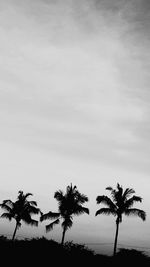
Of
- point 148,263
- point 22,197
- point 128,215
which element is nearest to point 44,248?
point 148,263

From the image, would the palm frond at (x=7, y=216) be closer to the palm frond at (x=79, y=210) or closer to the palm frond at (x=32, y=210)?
the palm frond at (x=32, y=210)

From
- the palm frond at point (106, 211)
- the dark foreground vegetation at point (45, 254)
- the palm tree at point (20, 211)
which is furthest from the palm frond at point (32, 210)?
the dark foreground vegetation at point (45, 254)

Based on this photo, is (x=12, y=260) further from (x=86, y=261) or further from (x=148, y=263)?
(x=148, y=263)

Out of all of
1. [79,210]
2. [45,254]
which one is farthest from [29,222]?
[45,254]

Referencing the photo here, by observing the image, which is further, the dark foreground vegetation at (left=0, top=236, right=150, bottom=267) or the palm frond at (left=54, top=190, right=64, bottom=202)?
the palm frond at (left=54, top=190, right=64, bottom=202)

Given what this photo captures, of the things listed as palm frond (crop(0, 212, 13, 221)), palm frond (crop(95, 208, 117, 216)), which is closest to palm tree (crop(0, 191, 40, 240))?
palm frond (crop(0, 212, 13, 221))

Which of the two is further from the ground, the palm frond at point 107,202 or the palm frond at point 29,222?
the palm frond at point 107,202

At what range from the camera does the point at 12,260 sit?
18.1m

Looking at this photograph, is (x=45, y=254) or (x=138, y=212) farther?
(x=138, y=212)

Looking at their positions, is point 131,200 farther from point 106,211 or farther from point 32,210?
point 32,210

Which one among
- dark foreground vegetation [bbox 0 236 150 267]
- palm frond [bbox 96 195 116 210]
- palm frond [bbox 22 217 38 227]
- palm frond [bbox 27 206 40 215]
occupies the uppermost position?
palm frond [bbox 96 195 116 210]

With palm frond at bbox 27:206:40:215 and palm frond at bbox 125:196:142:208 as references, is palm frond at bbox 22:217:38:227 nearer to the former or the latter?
palm frond at bbox 27:206:40:215

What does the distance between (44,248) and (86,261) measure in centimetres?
304

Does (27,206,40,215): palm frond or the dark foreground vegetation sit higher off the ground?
(27,206,40,215): palm frond
